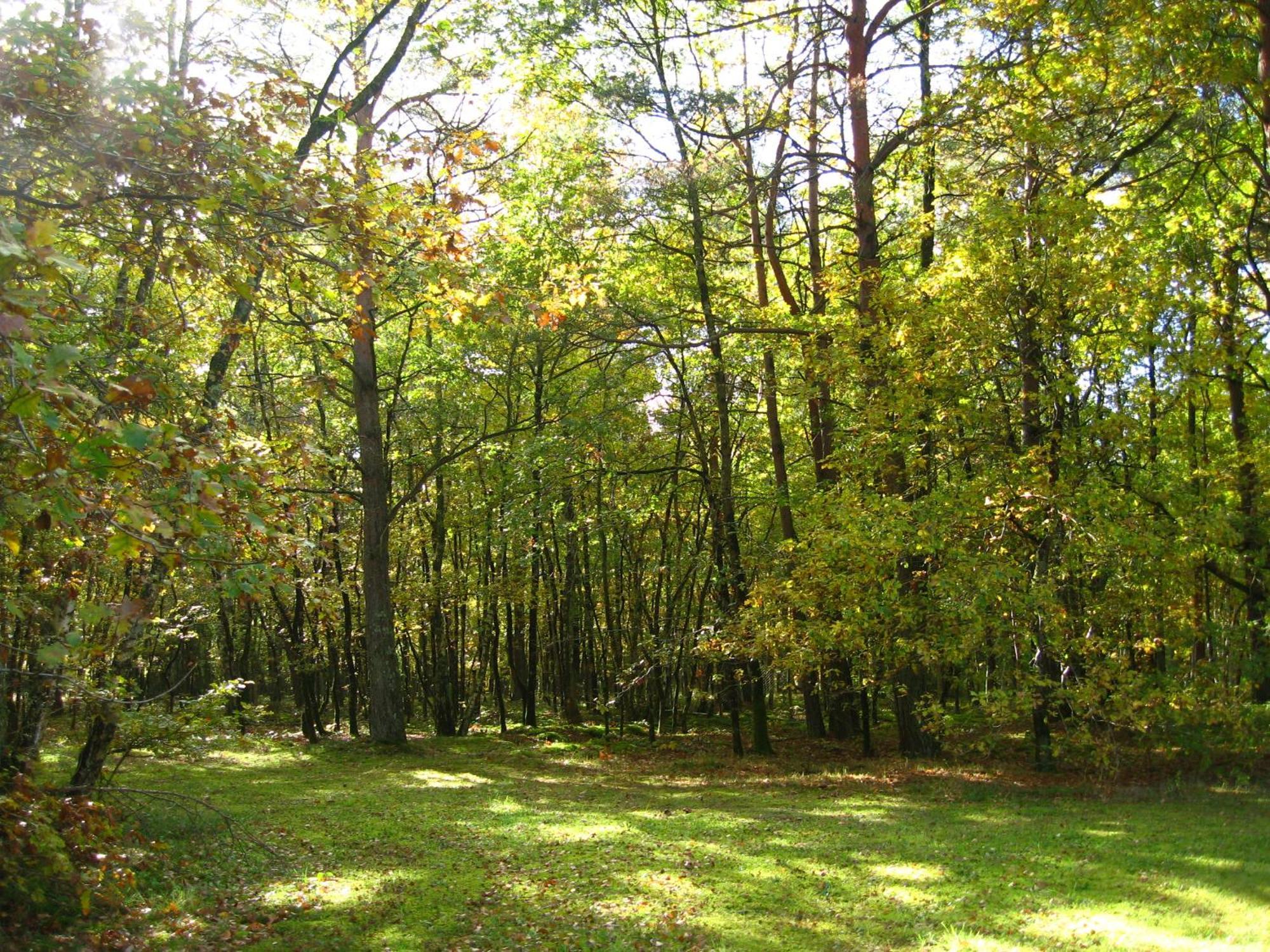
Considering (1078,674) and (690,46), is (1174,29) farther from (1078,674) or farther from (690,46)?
(690,46)

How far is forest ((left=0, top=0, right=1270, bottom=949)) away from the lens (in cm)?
461

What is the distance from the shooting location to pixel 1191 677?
36.6ft

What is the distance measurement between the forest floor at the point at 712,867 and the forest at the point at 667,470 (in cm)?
6

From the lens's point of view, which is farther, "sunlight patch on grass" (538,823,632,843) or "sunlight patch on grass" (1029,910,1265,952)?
"sunlight patch on grass" (538,823,632,843)

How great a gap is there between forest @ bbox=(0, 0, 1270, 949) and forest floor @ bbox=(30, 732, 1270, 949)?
0.06 m

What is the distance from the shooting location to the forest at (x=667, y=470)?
461 cm

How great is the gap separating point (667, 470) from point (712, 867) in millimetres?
9168

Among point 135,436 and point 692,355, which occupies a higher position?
point 692,355

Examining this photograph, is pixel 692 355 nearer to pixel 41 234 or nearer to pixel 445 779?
pixel 445 779

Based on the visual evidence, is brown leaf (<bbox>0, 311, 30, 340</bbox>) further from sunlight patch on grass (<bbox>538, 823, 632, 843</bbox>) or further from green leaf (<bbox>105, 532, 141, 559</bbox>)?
sunlight patch on grass (<bbox>538, 823, 632, 843</bbox>)

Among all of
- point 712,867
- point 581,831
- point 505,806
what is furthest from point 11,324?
point 505,806

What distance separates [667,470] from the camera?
16.3 m

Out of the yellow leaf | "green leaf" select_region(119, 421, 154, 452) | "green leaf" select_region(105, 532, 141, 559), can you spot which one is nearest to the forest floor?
"green leaf" select_region(105, 532, 141, 559)

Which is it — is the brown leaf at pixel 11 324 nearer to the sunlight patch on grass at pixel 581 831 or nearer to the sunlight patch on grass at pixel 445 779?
the sunlight patch on grass at pixel 581 831
